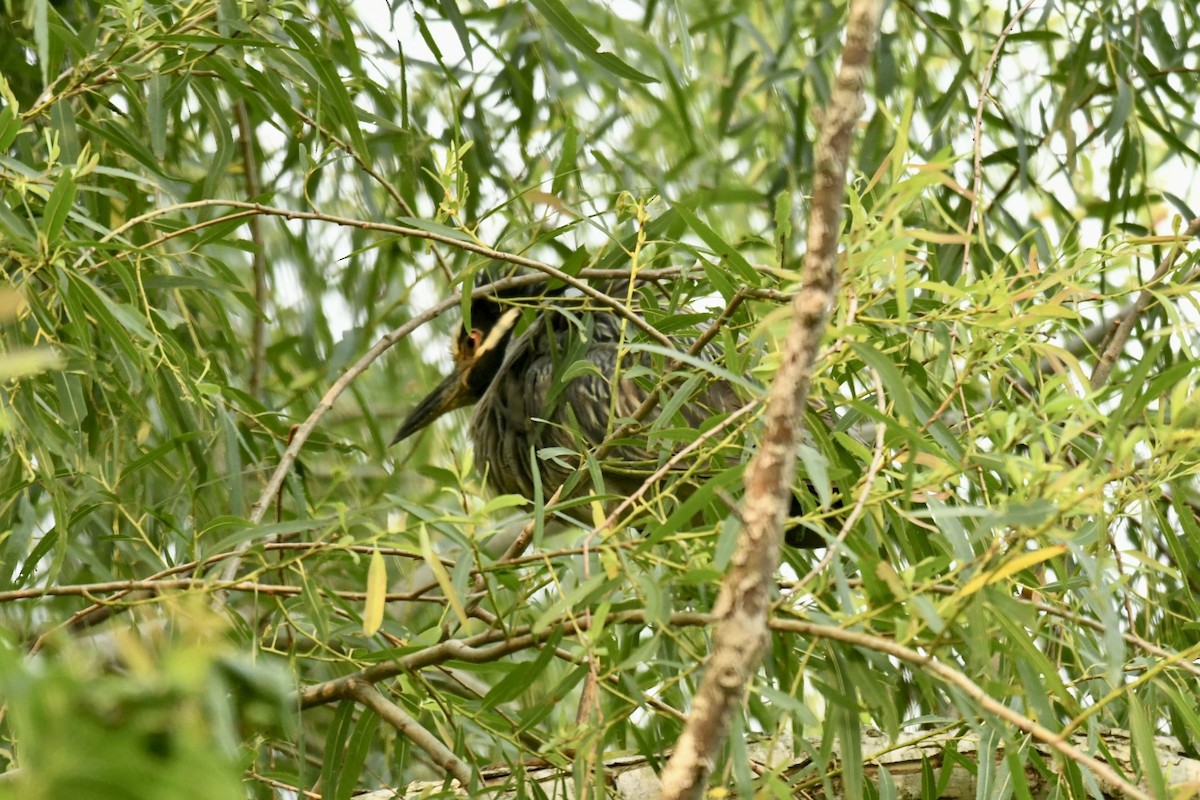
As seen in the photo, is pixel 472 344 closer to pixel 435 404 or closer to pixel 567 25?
pixel 435 404

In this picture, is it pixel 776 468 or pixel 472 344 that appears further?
pixel 472 344

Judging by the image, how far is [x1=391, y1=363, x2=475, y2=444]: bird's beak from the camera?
2.66 meters

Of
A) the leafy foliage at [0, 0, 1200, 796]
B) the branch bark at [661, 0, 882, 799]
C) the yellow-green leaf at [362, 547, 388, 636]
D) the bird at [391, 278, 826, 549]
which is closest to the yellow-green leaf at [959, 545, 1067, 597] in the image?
the leafy foliage at [0, 0, 1200, 796]

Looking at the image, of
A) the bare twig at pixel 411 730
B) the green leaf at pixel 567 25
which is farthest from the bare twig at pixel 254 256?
the bare twig at pixel 411 730

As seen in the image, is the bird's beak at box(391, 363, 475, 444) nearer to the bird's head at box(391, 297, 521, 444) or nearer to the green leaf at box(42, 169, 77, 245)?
the bird's head at box(391, 297, 521, 444)

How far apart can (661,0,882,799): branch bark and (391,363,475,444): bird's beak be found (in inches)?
78.1

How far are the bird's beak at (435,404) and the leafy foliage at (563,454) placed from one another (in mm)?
117

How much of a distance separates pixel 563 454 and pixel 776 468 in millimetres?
531

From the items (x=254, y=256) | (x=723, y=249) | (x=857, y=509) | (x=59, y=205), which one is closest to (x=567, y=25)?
(x=723, y=249)

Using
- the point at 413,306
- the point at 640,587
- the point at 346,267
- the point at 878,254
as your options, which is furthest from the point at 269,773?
the point at 413,306

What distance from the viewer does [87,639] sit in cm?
164

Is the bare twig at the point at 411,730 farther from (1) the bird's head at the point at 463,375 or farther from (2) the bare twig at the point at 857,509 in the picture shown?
(1) the bird's head at the point at 463,375

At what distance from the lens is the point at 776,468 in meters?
0.69

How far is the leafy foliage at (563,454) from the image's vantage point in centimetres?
91
